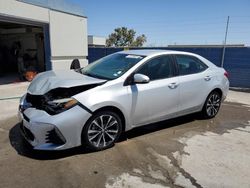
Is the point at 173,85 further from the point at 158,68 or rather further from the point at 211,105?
the point at 211,105

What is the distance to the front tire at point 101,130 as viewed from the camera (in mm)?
3598

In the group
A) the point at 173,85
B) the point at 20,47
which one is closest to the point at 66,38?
the point at 20,47

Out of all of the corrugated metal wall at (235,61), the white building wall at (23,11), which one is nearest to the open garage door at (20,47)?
the white building wall at (23,11)

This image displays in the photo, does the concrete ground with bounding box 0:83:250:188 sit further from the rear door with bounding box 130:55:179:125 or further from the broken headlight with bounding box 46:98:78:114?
the broken headlight with bounding box 46:98:78:114

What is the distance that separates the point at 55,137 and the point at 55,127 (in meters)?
0.17

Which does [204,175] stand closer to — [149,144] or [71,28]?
[149,144]

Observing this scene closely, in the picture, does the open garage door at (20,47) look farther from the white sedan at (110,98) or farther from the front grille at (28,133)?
the front grille at (28,133)

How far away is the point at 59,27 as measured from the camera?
36.3 ft

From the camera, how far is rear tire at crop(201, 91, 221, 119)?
545 cm

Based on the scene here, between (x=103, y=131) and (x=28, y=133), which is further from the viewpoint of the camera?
(x=103, y=131)

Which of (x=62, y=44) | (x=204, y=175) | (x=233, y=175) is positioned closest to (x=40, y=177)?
(x=204, y=175)

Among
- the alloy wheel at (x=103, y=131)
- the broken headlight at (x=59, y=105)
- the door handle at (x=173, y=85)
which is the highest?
the door handle at (x=173, y=85)

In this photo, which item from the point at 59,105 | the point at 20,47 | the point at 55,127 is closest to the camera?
the point at 55,127

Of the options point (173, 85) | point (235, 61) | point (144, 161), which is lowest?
point (144, 161)
